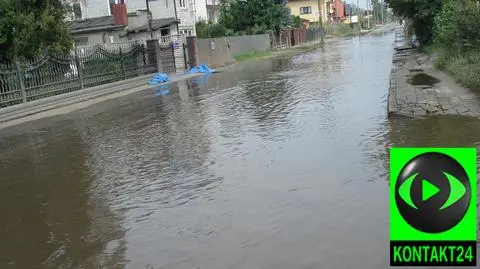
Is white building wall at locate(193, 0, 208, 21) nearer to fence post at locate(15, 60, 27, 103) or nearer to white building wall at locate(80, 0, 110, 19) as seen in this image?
white building wall at locate(80, 0, 110, 19)

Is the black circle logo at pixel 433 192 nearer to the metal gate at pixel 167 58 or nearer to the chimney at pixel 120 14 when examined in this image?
the metal gate at pixel 167 58

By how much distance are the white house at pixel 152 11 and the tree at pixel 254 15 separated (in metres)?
5.66

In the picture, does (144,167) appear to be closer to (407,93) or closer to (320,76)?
(407,93)

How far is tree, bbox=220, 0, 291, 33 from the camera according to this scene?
1928 inches

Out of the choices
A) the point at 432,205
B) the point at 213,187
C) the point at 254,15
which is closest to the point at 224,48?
the point at 254,15

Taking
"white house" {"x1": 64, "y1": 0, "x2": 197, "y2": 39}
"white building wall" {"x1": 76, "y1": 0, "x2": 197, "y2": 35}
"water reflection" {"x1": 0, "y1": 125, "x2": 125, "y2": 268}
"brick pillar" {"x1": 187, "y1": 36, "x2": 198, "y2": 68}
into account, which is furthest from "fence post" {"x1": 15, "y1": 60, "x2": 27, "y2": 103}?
"white building wall" {"x1": 76, "y1": 0, "x2": 197, "y2": 35}

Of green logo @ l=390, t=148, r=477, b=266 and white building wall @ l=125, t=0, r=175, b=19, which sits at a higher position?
white building wall @ l=125, t=0, r=175, b=19

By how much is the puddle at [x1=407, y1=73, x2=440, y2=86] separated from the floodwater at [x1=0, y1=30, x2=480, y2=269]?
5.63 ft

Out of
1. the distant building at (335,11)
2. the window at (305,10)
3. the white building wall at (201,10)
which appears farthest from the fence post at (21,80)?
the distant building at (335,11)

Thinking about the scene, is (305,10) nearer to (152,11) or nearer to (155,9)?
(152,11)

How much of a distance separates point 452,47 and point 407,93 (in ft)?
20.9

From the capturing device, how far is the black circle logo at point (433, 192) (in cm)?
199

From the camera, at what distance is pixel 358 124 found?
33.4 feet

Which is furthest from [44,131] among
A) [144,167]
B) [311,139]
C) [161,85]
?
[161,85]
